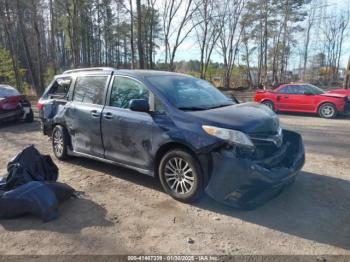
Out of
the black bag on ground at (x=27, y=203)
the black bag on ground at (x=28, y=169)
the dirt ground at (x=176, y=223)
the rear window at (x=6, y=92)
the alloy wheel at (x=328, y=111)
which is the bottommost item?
the dirt ground at (x=176, y=223)

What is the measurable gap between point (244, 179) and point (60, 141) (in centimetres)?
374

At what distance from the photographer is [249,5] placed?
2853 cm

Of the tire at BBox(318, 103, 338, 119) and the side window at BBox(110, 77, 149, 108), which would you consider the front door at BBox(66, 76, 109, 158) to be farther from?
the tire at BBox(318, 103, 338, 119)

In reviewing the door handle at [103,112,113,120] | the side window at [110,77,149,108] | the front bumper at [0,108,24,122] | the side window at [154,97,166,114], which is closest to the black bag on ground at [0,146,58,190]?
the door handle at [103,112,113,120]

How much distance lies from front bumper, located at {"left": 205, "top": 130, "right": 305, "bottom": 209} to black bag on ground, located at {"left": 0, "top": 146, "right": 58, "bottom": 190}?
234cm

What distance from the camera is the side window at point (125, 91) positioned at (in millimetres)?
4461

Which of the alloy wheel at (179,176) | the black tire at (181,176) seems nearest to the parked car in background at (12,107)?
the black tire at (181,176)

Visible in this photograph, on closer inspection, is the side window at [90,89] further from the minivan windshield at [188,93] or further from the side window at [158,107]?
the side window at [158,107]

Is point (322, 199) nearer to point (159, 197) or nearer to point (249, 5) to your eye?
point (159, 197)

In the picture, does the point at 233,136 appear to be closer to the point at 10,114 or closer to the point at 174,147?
the point at 174,147

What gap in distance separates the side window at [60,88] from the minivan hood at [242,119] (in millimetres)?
2871

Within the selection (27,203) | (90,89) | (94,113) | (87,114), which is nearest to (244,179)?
(27,203)

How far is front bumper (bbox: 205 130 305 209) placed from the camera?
11.4 ft

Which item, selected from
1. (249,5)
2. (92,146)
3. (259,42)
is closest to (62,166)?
(92,146)
